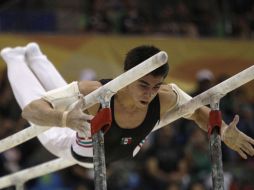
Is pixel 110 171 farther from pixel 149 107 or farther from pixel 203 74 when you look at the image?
pixel 149 107

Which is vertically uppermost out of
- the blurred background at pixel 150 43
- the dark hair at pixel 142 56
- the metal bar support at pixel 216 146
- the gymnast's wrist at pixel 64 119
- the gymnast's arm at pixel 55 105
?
the dark hair at pixel 142 56

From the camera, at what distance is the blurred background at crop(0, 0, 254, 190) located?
296 inches

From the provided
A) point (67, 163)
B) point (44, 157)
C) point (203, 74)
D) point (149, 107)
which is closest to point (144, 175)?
point (44, 157)

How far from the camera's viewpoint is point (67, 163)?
448 centimetres

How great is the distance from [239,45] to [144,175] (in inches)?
135

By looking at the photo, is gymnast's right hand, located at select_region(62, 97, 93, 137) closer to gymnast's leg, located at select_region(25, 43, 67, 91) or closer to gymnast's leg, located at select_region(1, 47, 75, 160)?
gymnast's leg, located at select_region(1, 47, 75, 160)

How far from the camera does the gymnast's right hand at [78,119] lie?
125 inches

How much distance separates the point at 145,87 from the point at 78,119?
0.40m

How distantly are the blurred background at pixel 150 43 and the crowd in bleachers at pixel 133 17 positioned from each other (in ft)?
0.05

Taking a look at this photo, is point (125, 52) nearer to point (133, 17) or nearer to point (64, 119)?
point (133, 17)

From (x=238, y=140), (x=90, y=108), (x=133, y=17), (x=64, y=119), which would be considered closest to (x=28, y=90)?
(x=90, y=108)

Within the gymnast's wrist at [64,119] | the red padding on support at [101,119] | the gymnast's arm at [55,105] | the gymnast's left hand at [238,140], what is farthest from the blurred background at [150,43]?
the red padding on support at [101,119]

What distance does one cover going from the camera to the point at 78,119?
3172 mm

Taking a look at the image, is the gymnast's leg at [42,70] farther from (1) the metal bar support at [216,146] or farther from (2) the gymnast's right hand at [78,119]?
(1) the metal bar support at [216,146]
